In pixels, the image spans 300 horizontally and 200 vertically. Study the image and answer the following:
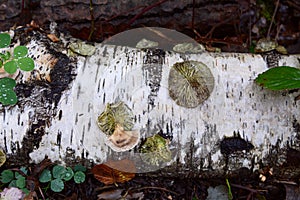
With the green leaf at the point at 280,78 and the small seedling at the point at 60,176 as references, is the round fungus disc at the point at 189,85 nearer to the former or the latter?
the green leaf at the point at 280,78

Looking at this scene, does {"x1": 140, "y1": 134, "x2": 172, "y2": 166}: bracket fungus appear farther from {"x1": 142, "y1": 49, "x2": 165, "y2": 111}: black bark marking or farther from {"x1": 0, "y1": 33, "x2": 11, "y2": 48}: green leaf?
{"x1": 0, "y1": 33, "x2": 11, "y2": 48}: green leaf

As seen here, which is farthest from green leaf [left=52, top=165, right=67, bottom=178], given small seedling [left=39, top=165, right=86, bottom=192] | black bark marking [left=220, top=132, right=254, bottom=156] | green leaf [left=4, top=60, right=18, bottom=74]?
black bark marking [left=220, top=132, right=254, bottom=156]

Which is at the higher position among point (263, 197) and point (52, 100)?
point (52, 100)

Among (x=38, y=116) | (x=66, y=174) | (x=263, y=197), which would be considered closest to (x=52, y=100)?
(x=38, y=116)

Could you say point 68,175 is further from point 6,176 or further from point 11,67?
point 11,67

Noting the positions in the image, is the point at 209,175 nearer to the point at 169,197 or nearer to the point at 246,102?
the point at 169,197

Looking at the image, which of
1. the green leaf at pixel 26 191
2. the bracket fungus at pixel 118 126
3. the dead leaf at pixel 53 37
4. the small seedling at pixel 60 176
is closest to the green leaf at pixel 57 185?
the small seedling at pixel 60 176
